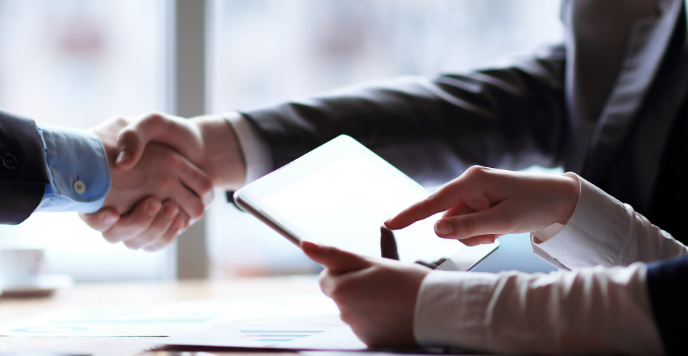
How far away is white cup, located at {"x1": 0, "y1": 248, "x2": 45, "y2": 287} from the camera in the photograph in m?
0.89

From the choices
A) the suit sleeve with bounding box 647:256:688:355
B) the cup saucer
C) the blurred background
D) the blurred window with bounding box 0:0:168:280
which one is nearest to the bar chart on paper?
the suit sleeve with bounding box 647:256:688:355

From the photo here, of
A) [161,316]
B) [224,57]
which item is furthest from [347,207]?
[224,57]

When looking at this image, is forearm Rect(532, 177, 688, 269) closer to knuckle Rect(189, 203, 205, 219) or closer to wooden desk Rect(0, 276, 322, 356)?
wooden desk Rect(0, 276, 322, 356)

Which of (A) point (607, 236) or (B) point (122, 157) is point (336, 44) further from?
(A) point (607, 236)

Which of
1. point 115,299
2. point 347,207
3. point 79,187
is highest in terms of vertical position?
point 347,207

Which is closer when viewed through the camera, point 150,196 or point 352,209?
point 352,209

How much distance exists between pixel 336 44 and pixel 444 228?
1.25 m

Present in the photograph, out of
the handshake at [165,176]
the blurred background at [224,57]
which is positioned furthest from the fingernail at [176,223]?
the blurred background at [224,57]

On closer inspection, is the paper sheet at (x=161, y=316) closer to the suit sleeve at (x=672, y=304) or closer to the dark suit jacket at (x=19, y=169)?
the dark suit jacket at (x=19, y=169)

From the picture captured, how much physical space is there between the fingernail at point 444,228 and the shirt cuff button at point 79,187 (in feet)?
1.79

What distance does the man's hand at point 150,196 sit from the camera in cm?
85

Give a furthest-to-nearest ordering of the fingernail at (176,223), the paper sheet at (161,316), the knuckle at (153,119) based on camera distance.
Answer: the fingernail at (176,223) → the knuckle at (153,119) → the paper sheet at (161,316)

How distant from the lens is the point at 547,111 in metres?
0.93

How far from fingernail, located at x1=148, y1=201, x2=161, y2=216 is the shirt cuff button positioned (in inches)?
5.8
